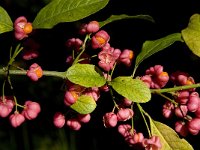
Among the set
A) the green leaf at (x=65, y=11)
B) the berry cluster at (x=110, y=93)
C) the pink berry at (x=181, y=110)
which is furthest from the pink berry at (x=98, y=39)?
the pink berry at (x=181, y=110)

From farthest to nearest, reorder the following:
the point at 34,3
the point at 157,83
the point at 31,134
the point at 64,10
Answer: the point at 34,3 < the point at 31,134 < the point at 157,83 < the point at 64,10

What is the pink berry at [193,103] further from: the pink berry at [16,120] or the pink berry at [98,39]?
the pink berry at [16,120]

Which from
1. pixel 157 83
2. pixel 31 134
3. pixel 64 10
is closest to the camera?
pixel 64 10

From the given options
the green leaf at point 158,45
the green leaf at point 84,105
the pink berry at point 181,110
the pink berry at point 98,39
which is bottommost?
the pink berry at point 181,110

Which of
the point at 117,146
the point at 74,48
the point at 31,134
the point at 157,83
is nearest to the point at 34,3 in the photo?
the point at 31,134

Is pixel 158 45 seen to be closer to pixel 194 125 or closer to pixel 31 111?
pixel 194 125

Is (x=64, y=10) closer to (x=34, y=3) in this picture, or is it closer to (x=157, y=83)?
(x=157, y=83)

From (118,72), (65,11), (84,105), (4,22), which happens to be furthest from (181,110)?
(118,72)
